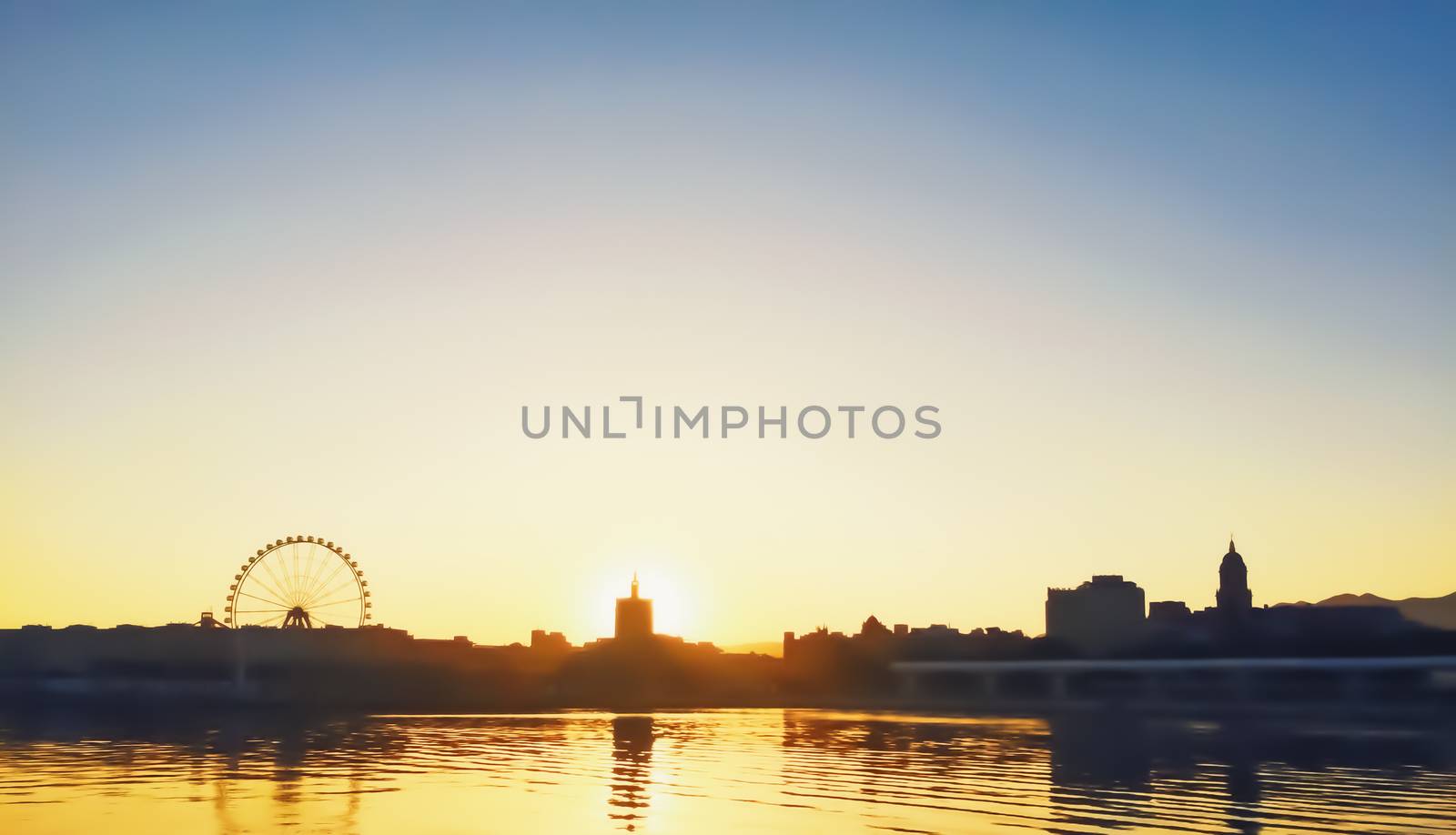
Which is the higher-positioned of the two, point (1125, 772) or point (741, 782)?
point (1125, 772)

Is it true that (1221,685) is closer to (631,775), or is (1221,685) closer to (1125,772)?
(1125,772)

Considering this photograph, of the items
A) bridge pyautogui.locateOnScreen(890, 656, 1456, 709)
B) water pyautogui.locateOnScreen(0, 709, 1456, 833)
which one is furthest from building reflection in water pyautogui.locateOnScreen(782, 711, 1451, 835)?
bridge pyautogui.locateOnScreen(890, 656, 1456, 709)

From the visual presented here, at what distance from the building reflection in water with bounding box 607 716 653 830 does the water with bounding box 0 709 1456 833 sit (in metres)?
0.18

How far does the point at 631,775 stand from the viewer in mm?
47656

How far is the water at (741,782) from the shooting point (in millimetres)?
33000

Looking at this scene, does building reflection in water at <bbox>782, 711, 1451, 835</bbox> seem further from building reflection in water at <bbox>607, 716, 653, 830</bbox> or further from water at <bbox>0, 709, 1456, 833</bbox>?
building reflection in water at <bbox>607, 716, 653, 830</bbox>

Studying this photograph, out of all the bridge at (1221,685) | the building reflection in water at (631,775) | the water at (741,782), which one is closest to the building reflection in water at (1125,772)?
the water at (741,782)

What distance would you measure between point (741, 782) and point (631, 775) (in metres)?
4.99

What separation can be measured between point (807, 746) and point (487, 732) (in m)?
27.0

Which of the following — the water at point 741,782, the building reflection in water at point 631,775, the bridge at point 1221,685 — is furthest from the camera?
the bridge at point 1221,685

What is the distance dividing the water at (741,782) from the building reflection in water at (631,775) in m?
0.18

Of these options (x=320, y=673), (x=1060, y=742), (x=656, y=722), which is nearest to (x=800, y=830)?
(x=1060, y=742)

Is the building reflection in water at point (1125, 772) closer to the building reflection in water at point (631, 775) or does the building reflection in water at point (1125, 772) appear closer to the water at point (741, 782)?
the water at point (741, 782)

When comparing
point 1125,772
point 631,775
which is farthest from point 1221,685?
point 631,775
